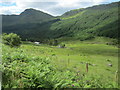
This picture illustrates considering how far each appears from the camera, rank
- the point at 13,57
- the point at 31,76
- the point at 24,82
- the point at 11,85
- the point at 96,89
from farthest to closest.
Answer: the point at 13,57 → the point at 96,89 → the point at 31,76 → the point at 24,82 → the point at 11,85

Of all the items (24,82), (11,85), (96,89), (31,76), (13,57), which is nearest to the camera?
(11,85)

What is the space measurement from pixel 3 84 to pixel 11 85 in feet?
1.18

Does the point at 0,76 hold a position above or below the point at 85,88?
above

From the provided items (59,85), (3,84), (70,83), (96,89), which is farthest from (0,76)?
(96,89)

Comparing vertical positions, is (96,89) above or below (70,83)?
below

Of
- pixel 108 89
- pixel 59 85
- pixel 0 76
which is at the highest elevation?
pixel 0 76

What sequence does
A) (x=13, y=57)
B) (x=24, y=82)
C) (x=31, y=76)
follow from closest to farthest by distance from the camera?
(x=24, y=82), (x=31, y=76), (x=13, y=57)

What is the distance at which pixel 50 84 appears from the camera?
5.64 meters

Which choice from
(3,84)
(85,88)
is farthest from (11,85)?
(85,88)

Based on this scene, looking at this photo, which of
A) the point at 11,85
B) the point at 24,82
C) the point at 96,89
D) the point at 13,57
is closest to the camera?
the point at 11,85

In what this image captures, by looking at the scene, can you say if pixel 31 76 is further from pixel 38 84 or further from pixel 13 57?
pixel 13 57

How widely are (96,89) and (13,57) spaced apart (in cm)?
545

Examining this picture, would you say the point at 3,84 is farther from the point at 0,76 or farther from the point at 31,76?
the point at 31,76

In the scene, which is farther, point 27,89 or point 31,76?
point 31,76
